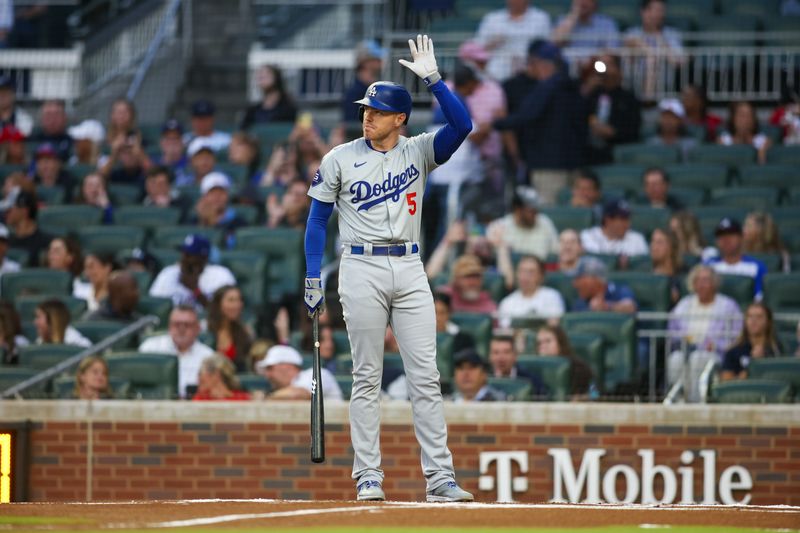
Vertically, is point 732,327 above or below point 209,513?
above

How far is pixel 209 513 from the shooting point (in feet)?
21.6

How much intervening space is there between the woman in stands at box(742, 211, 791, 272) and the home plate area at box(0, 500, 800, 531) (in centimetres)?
541

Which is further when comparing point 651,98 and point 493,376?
point 651,98

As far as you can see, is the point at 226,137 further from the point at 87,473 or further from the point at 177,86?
the point at 87,473

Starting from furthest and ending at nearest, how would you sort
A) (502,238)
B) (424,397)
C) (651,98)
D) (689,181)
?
(651,98) < (689,181) < (502,238) < (424,397)

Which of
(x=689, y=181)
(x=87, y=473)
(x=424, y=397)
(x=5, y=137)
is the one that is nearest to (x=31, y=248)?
(x=5, y=137)

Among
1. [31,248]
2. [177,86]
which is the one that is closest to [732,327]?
[31,248]

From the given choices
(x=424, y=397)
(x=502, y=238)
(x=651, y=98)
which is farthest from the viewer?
(x=651, y=98)

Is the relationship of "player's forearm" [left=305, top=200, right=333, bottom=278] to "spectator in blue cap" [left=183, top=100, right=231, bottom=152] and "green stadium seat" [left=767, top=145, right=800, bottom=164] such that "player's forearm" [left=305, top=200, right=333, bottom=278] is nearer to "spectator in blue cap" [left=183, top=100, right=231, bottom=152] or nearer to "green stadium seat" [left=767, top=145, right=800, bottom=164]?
"green stadium seat" [left=767, top=145, right=800, bottom=164]

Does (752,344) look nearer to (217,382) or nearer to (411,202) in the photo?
(217,382)

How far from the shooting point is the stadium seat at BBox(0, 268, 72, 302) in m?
12.5

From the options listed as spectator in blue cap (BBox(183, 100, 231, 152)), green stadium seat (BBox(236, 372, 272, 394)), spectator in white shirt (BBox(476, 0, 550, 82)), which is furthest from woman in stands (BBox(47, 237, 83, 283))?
spectator in white shirt (BBox(476, 0, 550, 82))

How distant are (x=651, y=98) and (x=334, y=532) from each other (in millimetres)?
9842

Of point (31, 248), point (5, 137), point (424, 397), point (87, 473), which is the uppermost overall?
point (5, 137)
